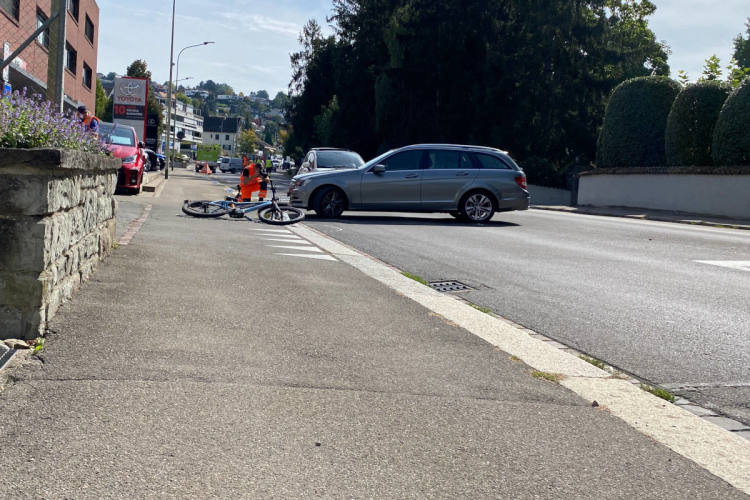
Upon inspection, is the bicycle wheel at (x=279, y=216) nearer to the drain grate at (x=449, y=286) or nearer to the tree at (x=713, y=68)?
the drain grate at (x=449, y=286)

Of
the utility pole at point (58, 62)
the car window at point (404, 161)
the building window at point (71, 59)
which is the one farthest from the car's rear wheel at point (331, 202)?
the building window at point (71, 59)

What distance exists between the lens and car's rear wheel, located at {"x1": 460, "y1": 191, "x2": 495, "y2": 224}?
1839 centimetres

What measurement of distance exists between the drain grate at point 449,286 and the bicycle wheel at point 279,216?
682 cm

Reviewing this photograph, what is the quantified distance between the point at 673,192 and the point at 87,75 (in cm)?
3292

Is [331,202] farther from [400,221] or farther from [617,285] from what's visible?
[617,285]

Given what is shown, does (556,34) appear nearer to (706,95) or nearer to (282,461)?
(706,95)

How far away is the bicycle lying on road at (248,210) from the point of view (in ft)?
50.9

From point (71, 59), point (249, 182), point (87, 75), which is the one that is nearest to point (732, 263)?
point (249, 182)

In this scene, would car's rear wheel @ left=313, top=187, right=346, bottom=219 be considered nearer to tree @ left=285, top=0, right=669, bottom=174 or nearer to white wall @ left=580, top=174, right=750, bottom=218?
white wall @ left=580, top=174, right=750, bottom=218

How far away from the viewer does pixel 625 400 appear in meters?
4.48

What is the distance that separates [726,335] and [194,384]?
421 cm

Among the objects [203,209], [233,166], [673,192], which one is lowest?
[203,209]

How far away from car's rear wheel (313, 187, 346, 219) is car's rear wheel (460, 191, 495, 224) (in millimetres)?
2663

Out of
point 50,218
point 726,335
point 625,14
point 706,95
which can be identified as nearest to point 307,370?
point 50,218
